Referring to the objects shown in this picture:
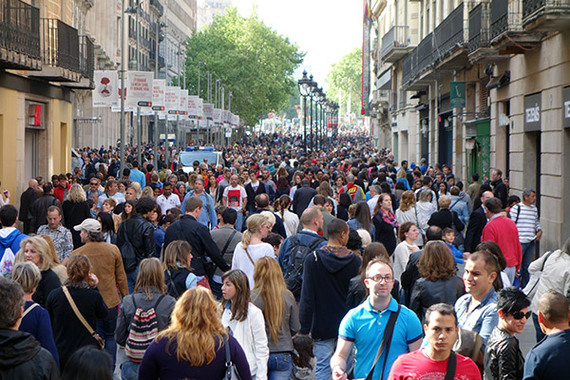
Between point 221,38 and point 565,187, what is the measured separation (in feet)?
256

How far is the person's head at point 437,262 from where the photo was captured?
7.53m

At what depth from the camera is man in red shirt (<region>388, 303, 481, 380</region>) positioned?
4.88 m

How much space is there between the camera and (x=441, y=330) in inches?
195

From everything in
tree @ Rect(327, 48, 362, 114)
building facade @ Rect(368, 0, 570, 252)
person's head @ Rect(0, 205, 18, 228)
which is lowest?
person's head @ Rect(0, 205, 18, 228)

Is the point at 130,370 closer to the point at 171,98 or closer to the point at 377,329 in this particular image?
the point at 377,329

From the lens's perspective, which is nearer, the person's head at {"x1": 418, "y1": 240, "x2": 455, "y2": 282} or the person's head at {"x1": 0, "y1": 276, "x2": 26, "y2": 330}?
the person's head at {"x1": 0, "y1": 276, "x2": 26, "y2": 330}

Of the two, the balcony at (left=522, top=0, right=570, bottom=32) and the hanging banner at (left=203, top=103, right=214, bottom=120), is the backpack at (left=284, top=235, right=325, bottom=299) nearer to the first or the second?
the balcony at (left=522, top=0, right=570, bottom=32)

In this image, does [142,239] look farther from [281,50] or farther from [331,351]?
[281,50]

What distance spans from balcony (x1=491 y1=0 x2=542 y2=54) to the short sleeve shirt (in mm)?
14001

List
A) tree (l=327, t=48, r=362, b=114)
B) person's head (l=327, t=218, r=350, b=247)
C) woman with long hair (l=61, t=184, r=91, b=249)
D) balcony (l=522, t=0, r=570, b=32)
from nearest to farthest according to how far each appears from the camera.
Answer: person's head (l=327, t=218, r=350, b=247)
woman with long hair (l=61, t=184, r=91, b=249)
balcony (l=522, t=0, r=570, b=32)
tree (l=327, t=48, r=362, b=114)

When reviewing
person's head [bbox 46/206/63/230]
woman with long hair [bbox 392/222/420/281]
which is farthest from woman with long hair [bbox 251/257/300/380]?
person's head [bbox 46/206/63/230]

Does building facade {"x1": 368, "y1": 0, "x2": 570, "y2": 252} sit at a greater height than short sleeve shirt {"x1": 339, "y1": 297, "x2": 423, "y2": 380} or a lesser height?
greater

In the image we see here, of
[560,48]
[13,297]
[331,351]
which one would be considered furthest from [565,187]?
[13,297]

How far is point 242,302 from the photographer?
6398mm
